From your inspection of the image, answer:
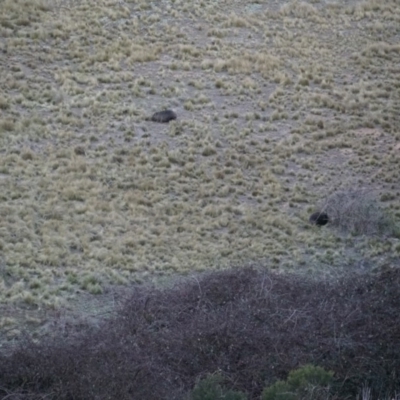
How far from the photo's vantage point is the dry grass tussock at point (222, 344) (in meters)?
12.2

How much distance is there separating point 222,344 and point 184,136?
557 inches

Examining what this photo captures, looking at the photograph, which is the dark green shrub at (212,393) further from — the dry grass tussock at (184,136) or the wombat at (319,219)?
the wombat at (319,219)

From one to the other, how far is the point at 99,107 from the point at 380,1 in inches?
684

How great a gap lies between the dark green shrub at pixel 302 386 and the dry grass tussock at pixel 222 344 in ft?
0.75

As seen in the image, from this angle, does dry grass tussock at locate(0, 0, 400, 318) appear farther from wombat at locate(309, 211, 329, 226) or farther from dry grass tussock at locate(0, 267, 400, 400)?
dry grass tussock at locate(0, 267, 400, 400)

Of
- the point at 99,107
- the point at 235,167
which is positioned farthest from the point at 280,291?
the point at 99,107

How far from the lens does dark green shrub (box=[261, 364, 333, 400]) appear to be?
1021 centimetres

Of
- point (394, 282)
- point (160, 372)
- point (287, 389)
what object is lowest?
point (394, 282)

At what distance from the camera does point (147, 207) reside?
74.9 feet

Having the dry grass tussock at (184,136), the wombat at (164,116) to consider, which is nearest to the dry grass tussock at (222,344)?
the dry grass tussock at (184,136)

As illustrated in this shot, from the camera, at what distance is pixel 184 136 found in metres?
27.4

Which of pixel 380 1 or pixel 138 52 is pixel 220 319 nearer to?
pixel 138 52

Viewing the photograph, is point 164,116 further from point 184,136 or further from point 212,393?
point 212,393

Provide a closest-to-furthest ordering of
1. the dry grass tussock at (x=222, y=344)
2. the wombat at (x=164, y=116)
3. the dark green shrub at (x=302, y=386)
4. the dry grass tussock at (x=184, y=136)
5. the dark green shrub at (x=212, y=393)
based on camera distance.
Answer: the dark green shrub at (x=302, y=386), the dark green shrub at (x=212, y=393), the dry grass tussock at (x=222, y=344), the dry grass tussock at (x=184, y=136), the wombat at (x=164, y=116)
